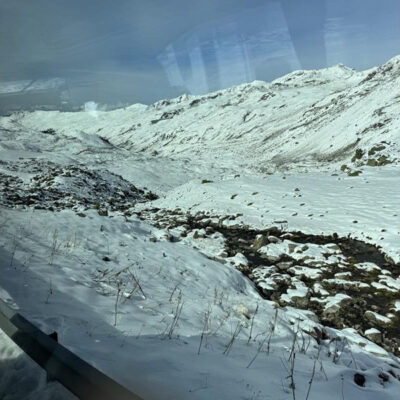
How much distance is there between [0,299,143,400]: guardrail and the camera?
2010mm

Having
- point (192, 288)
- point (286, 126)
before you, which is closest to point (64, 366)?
point (192, 288)

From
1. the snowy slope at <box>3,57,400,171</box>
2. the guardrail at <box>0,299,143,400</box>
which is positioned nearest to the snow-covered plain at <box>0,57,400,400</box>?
the guardrail at <box>0,299,143,400</box>

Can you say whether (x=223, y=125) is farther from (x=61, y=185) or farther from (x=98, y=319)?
(x=98, y=319)

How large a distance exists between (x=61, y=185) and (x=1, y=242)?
42.7ft

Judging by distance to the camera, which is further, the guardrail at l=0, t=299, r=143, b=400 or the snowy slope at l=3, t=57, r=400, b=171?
the snowy slope at l=3, t=57, r=400, b=171

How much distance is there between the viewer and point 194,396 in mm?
2646

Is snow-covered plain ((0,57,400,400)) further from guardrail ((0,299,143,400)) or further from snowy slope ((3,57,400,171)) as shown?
snowy slope ((3,57,400,171))

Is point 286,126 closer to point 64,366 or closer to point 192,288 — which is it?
point 192,288

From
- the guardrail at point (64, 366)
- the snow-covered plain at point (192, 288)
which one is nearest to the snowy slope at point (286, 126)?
the snow-covered plain at point (192, 288)

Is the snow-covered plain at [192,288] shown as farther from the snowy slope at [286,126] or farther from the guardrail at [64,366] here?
the snowy slope at [286,126]

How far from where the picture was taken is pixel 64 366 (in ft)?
7.29

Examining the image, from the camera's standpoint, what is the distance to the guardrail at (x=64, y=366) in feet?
6.59

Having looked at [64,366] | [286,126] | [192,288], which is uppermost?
[286,126]

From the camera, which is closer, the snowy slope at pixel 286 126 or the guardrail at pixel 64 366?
the guardrail at pixel 64 366
